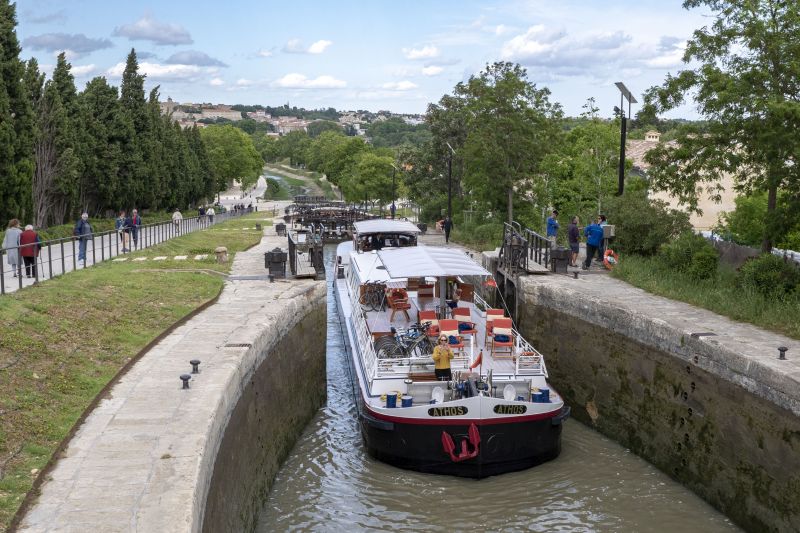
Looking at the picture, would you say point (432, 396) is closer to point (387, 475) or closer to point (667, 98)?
point (387, 475)

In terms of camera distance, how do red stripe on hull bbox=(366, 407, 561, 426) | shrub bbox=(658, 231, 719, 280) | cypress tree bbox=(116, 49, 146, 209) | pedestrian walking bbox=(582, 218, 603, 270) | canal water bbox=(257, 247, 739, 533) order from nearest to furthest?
canal water bbox=(257, 247, 739, 533) < red stripe on hull bbox=(366, 407, 561, 426) < shrub bbox=(658, 231, 719, 280) < pedestrian walking bbox=(582, 218, 603, 270) < cypress tree bbox=(116, 49, 146, 209)

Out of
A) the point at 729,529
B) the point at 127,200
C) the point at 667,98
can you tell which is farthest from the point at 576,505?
the point at 127,200

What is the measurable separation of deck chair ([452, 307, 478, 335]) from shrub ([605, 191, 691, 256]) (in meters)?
8.75

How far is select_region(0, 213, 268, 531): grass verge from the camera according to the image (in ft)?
31.8

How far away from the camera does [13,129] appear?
29609 millimetres

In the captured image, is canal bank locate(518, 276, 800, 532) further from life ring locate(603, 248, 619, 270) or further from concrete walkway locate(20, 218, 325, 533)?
concrete walkway locate(20, 218, 325, 533)

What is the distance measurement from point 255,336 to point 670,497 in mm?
7854

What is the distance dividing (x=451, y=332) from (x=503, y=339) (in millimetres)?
1156

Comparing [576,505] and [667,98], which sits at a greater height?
[667,98]

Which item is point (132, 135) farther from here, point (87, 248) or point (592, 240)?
point (592, 240)

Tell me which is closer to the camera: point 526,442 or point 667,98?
point 526,442

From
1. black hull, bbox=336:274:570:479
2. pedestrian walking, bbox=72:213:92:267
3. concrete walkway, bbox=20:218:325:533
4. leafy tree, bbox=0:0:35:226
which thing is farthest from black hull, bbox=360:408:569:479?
leafy tree, bbox=0:0:35:226

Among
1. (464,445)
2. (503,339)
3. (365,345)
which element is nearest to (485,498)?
(464,445)

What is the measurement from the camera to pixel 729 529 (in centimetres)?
1338
